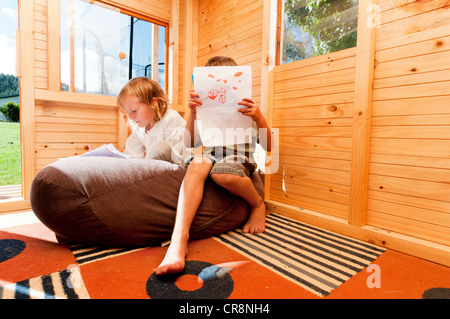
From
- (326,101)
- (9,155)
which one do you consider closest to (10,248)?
(326,101)

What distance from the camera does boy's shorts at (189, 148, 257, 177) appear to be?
1009 millimetres

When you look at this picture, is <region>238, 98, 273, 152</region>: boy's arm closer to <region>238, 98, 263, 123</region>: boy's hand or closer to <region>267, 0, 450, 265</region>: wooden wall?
<region>238, 98, 263, 123</region>: boy's hand

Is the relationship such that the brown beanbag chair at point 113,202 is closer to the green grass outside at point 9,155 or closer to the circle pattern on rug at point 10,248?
the circle pattern on rug at point 10,248

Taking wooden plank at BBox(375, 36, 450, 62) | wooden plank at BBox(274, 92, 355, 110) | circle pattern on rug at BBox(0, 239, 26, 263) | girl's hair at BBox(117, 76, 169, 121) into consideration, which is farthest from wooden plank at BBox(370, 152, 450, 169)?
circle pattern on rug at BBox(0, 239, 26, 263)

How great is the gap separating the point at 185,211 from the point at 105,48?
1.48 m

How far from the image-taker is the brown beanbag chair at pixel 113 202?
784mm

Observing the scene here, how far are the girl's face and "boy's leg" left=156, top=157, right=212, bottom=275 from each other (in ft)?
1.37

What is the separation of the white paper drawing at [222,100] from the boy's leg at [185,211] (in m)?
0.13

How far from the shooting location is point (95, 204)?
80cm

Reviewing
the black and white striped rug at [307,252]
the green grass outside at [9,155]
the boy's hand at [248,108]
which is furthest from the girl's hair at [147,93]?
the green grass outside at [9,155]

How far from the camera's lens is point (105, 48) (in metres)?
1.78

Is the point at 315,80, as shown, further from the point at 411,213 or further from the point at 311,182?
the point at 411,213

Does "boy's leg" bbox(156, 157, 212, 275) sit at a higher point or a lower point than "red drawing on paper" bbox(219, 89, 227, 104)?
lower
